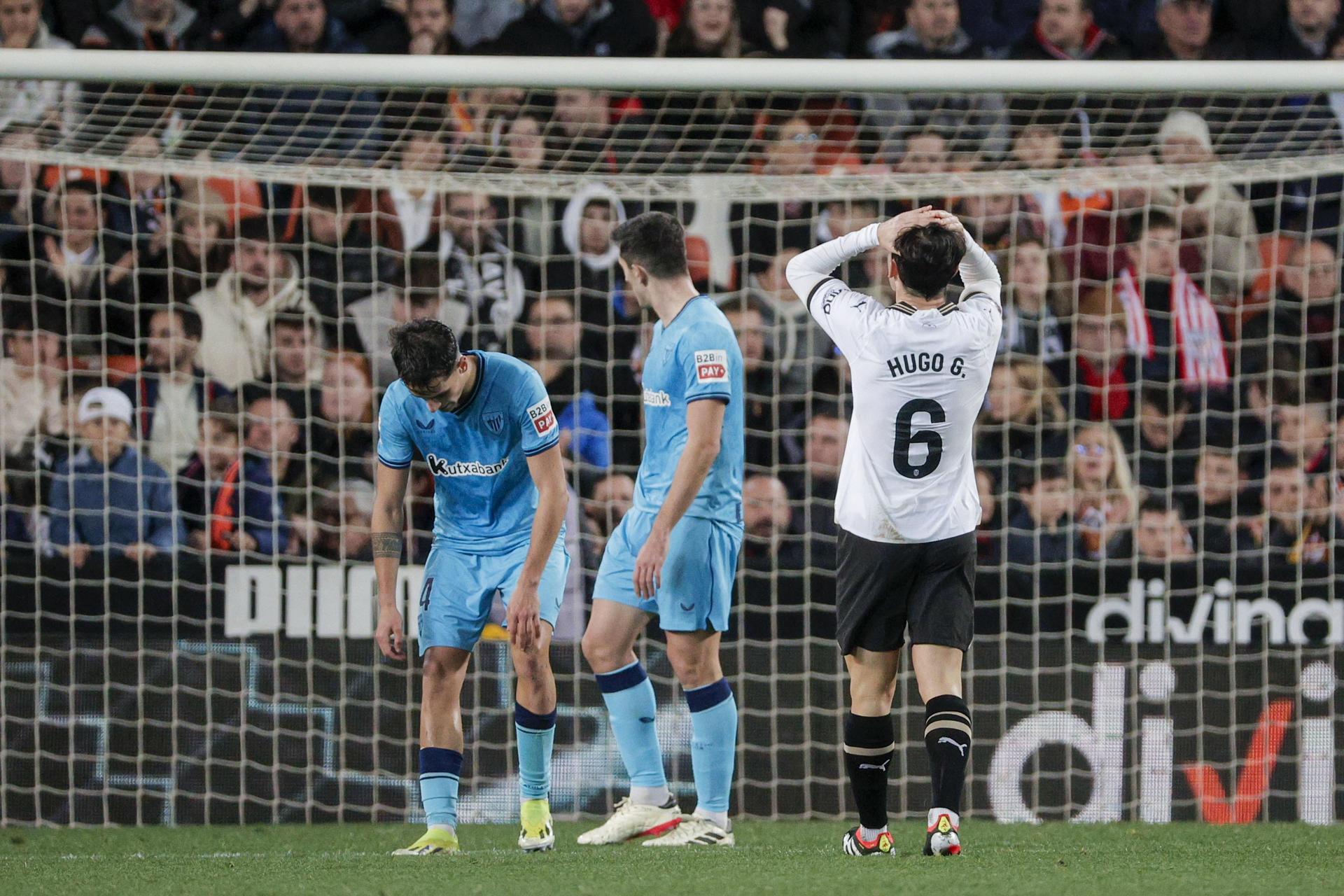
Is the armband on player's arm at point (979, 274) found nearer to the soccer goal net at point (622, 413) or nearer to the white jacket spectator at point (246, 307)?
the soccer goal net at point (622, 413)

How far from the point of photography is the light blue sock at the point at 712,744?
14.2ft

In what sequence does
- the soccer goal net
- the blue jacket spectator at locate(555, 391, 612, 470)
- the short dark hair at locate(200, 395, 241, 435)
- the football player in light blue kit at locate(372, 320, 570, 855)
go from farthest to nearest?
the blue jacket spectator at locate(555, 391, 612, 470) → the short dark hair at locate(200, 395, 241, 435) → the soccer goal net → the football player in light blue kit at locate(372, 320, 570, 855)

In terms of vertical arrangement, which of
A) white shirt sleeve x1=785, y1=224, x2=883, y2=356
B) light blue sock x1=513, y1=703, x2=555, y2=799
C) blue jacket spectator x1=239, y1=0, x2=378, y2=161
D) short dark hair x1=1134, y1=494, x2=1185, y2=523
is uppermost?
blue jacket spectator x1=239, y1=0, x2=378, y2=161

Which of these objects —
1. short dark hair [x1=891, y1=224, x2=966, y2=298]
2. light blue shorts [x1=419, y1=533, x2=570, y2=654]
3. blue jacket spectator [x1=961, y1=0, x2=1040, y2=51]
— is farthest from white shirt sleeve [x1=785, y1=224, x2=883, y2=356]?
blue jacket spectator [x1=961, y1=0, x2=1040, y2=51]

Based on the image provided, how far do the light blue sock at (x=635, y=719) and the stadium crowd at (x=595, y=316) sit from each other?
1527mm

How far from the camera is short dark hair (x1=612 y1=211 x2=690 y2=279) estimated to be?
427cm

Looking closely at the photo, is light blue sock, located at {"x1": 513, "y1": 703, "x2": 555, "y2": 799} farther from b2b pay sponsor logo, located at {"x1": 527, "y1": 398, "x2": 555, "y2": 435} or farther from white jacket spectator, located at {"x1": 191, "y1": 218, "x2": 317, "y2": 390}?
white jacket spectator, located at {"x1": 191, "y1": 218, "x2": 317, "y2": 390}

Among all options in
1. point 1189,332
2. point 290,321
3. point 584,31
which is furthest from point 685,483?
point 584,31

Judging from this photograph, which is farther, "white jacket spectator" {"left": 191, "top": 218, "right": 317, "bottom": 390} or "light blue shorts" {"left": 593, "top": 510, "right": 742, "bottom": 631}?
"white jacket spectator" {"left": 191, "top": 218, "right": 317, "bottom": 390}

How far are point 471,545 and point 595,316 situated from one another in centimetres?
277

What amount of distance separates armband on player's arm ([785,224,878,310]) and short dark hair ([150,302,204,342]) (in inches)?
139

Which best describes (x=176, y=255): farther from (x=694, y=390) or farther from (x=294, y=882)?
(x=294, y=882)

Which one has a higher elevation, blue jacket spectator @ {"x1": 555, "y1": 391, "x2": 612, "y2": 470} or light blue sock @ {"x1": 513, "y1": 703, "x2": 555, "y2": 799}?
blue jacket spectator @ {"x1": 555, "y1": 391, "x2": 612, "y2": 470}

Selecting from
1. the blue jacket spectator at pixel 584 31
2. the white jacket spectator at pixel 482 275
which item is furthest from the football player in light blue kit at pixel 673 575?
the blue jacket spectator at pixel 584 31
